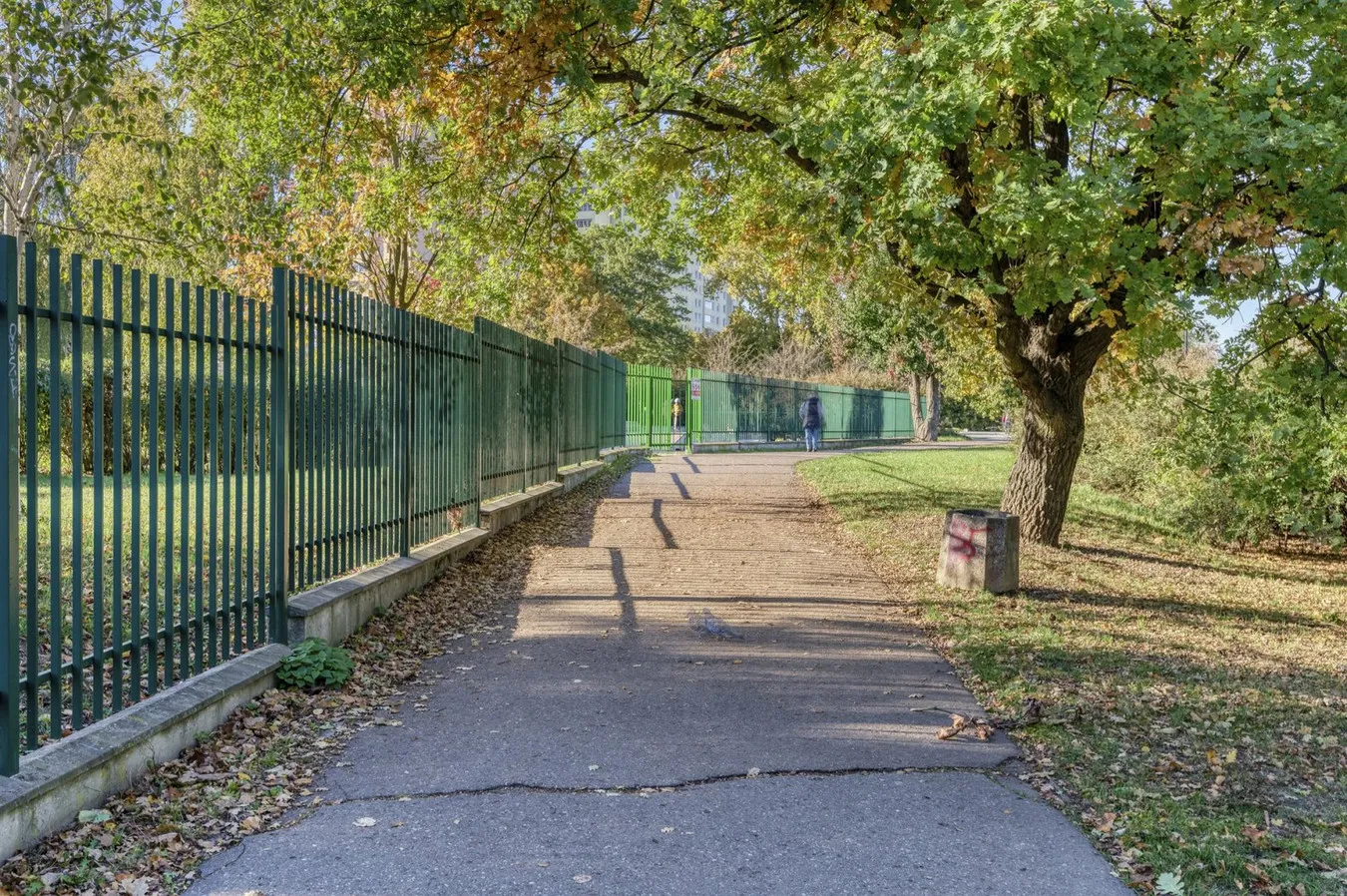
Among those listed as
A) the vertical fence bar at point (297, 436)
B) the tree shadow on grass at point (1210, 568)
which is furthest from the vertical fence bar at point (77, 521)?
the tree shadow on grass at point (1210, 568)

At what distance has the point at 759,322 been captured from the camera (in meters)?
60.1

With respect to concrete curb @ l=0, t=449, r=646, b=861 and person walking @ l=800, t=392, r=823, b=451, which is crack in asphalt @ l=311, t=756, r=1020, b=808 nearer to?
concrete curb @ l=0, t=449, r=646, b=861

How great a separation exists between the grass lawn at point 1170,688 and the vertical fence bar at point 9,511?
405 cm

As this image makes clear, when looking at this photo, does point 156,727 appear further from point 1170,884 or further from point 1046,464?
point 1046,464

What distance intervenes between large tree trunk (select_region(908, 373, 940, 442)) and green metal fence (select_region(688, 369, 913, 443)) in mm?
852

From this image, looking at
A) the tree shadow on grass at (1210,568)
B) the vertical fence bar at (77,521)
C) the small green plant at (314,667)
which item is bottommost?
the tree shadow on grass at (1210,568)

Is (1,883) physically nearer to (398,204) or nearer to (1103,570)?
(1103,570)

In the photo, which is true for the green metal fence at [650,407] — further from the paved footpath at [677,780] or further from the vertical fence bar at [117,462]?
the vertical fence bar at [117,462]

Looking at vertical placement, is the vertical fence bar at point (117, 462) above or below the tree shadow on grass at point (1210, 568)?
above

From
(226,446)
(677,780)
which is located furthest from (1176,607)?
(226,446)

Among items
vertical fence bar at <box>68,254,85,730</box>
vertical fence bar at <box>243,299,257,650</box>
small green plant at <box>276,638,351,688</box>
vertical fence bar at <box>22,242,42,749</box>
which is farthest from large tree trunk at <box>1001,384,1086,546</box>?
vertical fence bar at <box>22,242,42,749</box>

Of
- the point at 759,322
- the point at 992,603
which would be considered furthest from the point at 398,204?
the point at 759,322

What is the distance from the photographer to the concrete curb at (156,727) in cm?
386

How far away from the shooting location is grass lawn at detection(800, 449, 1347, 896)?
434 centimetres
